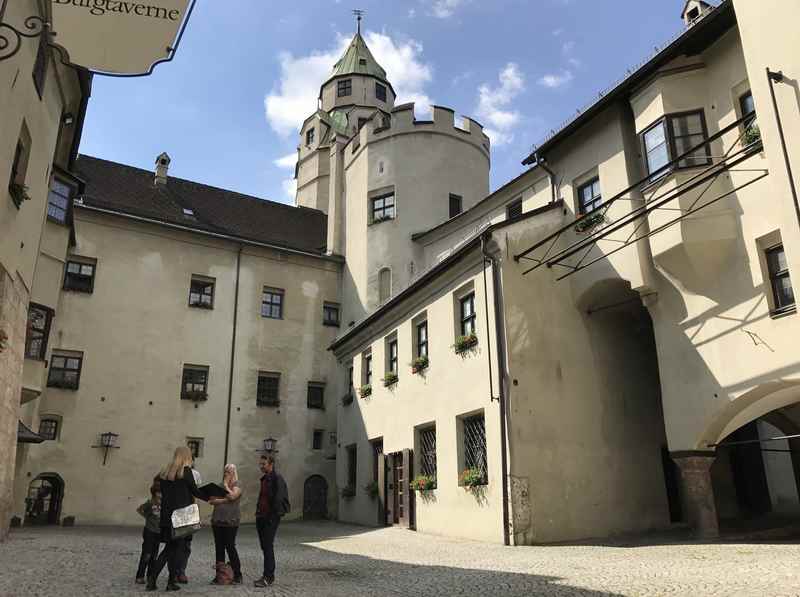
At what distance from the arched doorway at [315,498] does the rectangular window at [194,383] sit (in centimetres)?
554

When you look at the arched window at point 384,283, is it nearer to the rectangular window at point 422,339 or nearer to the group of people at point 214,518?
the rectangular window at point 422,339

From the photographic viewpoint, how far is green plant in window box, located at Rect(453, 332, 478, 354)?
17.4m

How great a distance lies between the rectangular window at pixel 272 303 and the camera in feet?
95.3

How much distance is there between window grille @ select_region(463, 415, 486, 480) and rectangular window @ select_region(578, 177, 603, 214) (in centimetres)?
608

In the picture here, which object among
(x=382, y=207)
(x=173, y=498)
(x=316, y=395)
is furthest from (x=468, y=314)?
(x=316, y=395)

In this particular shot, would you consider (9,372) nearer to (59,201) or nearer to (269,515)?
(269,515)

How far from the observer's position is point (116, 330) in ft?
84.2

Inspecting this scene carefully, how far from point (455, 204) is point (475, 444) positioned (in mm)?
14557

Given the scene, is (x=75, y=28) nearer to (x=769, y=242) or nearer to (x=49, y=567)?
(x=49, y=567)

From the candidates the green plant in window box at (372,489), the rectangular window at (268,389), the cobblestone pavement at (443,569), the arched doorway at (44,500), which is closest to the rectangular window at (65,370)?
the arched doorway at (44,500)

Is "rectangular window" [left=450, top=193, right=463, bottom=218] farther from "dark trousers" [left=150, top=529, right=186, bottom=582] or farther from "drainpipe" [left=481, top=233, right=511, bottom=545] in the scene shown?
"dark trousers" [left=150, top=529, right=186, bottom=582]

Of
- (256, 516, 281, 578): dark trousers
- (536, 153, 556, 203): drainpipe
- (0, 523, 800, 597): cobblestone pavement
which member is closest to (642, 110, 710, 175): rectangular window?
(536, 153, 556, 203): drainpipe

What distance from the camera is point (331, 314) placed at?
101ft

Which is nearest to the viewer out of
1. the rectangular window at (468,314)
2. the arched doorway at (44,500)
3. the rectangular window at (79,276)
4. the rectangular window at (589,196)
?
the rectangular window at (589,196)
